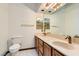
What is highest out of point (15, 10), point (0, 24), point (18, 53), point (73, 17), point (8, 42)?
point (15, 10)

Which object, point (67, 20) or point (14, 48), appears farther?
point (67, 20)

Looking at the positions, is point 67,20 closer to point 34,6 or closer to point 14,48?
point 34,6

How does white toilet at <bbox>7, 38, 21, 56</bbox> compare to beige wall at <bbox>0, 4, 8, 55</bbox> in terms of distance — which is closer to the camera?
beige wall at <bbox>0, 4, 8, 55</bbox>

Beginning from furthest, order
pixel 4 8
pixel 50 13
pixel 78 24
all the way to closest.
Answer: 1. pixel 50 13
2. pixel 78 24
3. pixel 4 8

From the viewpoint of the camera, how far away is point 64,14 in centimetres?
236

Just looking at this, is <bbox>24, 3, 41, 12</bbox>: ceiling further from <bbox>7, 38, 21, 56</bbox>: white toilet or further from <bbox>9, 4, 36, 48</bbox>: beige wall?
<bbox>7, 38, 21, 56</bbox>: white toilet

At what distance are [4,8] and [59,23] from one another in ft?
4.21

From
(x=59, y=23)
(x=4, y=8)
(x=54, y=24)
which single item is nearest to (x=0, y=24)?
(x=4, y=8)

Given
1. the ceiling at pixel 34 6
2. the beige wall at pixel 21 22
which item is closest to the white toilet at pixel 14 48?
the beige wall at pixel 21 22

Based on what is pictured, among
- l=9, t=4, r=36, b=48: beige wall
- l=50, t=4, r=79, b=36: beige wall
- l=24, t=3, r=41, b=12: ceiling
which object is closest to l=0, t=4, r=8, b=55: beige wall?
l=9, t=4, r=36, b=48: beige wall

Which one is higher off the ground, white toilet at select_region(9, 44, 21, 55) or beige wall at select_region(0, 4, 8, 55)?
beige wall at select_region(0, 4, 8, 55)

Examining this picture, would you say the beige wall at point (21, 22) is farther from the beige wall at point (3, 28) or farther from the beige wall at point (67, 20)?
the beige wall at point (67, 20)

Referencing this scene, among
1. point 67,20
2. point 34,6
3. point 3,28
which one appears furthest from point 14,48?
point 67,20

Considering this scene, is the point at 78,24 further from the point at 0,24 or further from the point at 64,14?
the point at 0,24
